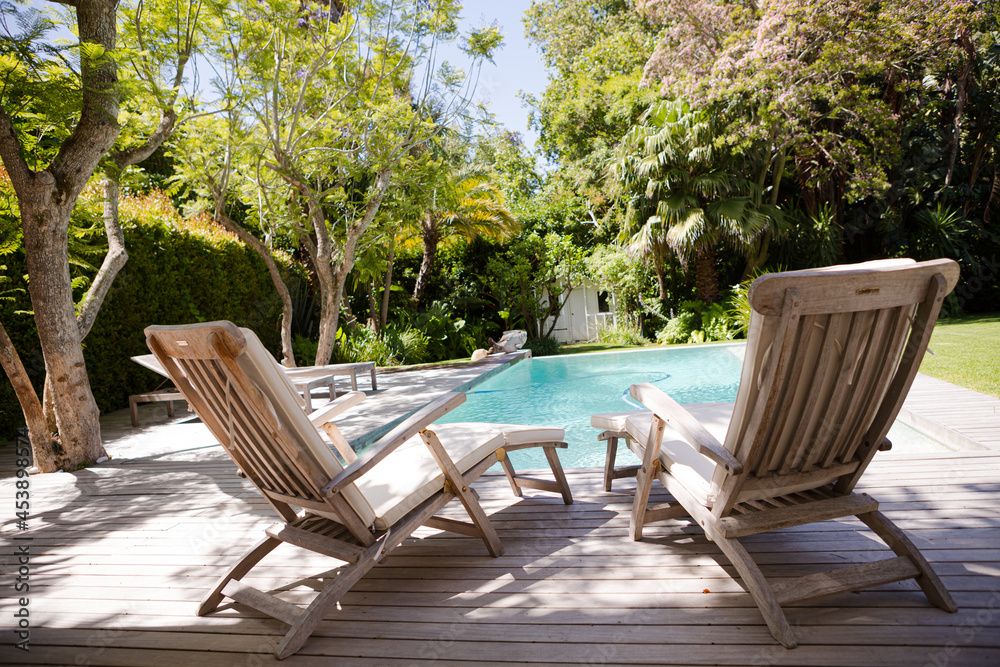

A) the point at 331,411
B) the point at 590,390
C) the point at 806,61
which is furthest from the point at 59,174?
the point at 806,61

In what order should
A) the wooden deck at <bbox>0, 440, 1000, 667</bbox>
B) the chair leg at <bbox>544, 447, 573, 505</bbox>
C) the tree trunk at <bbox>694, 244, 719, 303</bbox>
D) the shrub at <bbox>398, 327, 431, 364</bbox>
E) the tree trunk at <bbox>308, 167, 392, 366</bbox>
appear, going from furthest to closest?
the tree trunk at <bbox>694, 244, 719, 303</bbox>
the shrub at <bbox>398, 327, 431, 364</bbox>
the tree trunk at <bbox>308, 167, 392, 366</bbox>
the chair leg at <bbox>544, 447, 573, 505</bbox>
the wooden deck at <bbox>0, 440, 1000, 667</bbox>

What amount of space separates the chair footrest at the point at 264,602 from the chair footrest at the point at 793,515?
1469mm

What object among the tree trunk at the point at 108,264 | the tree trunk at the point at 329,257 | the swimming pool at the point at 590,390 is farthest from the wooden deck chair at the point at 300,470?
the tree trunk at the point at 329,257

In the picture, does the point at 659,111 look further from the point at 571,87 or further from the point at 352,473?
the point at 352,473

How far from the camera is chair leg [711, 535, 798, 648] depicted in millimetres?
1686

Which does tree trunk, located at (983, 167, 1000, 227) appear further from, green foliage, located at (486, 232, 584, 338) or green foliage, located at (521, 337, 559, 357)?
green foliage, located at (521, 337, 559, 357)

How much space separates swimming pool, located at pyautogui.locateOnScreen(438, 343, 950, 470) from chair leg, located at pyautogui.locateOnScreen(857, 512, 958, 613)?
86.7 inches

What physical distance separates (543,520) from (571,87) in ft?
50.0

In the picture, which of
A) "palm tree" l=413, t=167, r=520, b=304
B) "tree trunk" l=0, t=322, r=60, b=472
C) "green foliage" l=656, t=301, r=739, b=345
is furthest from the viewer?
"palm tree" l=413, t=167, r=520, b=304

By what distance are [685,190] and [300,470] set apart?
37.8 ft

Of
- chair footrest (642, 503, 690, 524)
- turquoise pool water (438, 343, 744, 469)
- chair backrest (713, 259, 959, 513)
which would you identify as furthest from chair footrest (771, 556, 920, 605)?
turquoise pool water (438, 343, 744, 469)

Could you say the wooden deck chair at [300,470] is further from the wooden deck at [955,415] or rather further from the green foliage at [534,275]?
the green foliage at [534,275]

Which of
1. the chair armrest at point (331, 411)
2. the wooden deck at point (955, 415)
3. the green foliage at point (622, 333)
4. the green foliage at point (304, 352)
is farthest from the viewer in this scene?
the green foliage at point (622, 333)

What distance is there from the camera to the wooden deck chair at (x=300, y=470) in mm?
1821
